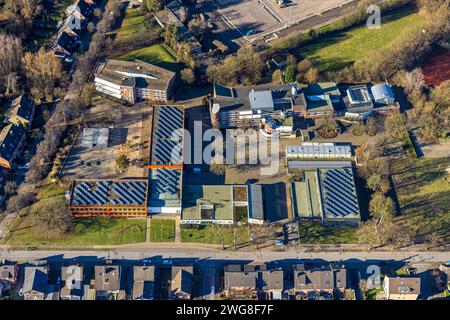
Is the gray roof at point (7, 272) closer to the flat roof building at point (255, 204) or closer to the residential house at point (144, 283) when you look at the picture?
the residential house at point (144, 283)

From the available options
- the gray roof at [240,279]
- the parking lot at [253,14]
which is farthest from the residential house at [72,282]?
the parking lot at [253,14]

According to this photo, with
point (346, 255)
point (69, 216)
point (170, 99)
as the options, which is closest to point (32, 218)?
point (69, 216)

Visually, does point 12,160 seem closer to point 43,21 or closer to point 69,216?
point 69,216

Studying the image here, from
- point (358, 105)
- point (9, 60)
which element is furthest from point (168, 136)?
point (9, 60)

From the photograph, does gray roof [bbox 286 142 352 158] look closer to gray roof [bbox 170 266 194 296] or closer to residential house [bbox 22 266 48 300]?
gray roof [bbox 170 266 194 296]

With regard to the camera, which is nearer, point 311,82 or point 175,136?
point 175,136

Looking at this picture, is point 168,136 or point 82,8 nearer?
point 168,136

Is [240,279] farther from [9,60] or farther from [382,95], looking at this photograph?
[9,60]
